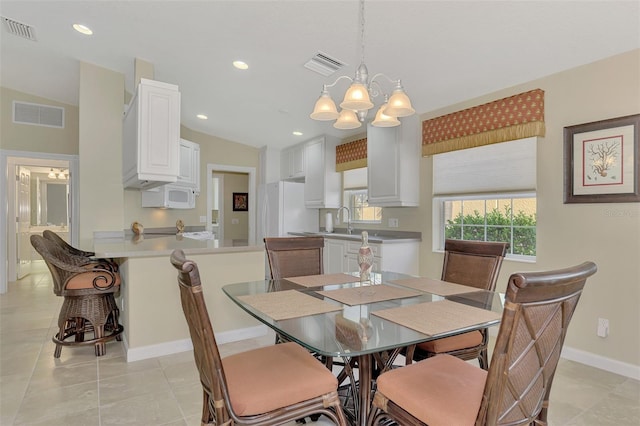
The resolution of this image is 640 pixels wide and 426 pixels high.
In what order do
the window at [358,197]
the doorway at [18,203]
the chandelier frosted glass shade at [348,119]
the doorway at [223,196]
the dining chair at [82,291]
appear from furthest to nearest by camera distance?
1. the doorway at [223,196]
2. the doorway at [18,203]
3. the window at [358,197]
4. the dining chair at [82,291]
5. the chandelier frosted glass shade at [348,119]

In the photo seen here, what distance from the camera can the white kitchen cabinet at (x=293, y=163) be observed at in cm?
603

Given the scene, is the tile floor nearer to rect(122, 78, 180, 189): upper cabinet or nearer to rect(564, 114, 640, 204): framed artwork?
rect(564, 114, 640, 204): framed artwork

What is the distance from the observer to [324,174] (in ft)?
18.0

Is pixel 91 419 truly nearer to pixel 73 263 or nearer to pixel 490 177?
pixel 73 263

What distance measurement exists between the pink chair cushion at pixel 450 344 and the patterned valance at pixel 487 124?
6.56 ft

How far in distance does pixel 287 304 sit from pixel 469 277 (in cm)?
128

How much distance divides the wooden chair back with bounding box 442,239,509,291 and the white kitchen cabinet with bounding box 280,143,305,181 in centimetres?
395

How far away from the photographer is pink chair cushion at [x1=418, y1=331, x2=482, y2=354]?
177 cm

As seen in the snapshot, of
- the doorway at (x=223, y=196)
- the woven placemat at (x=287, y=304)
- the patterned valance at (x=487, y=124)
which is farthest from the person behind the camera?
the doorway at (x=223, y=196)

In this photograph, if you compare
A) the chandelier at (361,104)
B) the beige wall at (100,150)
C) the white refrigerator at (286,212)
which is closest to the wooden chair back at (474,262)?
the chandelier at (361,104)

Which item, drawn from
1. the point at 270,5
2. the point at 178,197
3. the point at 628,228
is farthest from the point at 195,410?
the point at 178,197

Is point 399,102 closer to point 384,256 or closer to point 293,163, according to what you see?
point 384,256

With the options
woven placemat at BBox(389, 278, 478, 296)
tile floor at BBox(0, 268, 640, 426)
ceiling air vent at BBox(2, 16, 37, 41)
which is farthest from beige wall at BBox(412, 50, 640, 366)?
ceiling air vent at BBox(2, 16, 37, 41)

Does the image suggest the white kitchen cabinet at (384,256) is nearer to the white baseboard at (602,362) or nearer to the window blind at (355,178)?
the window blind at (355,178)
